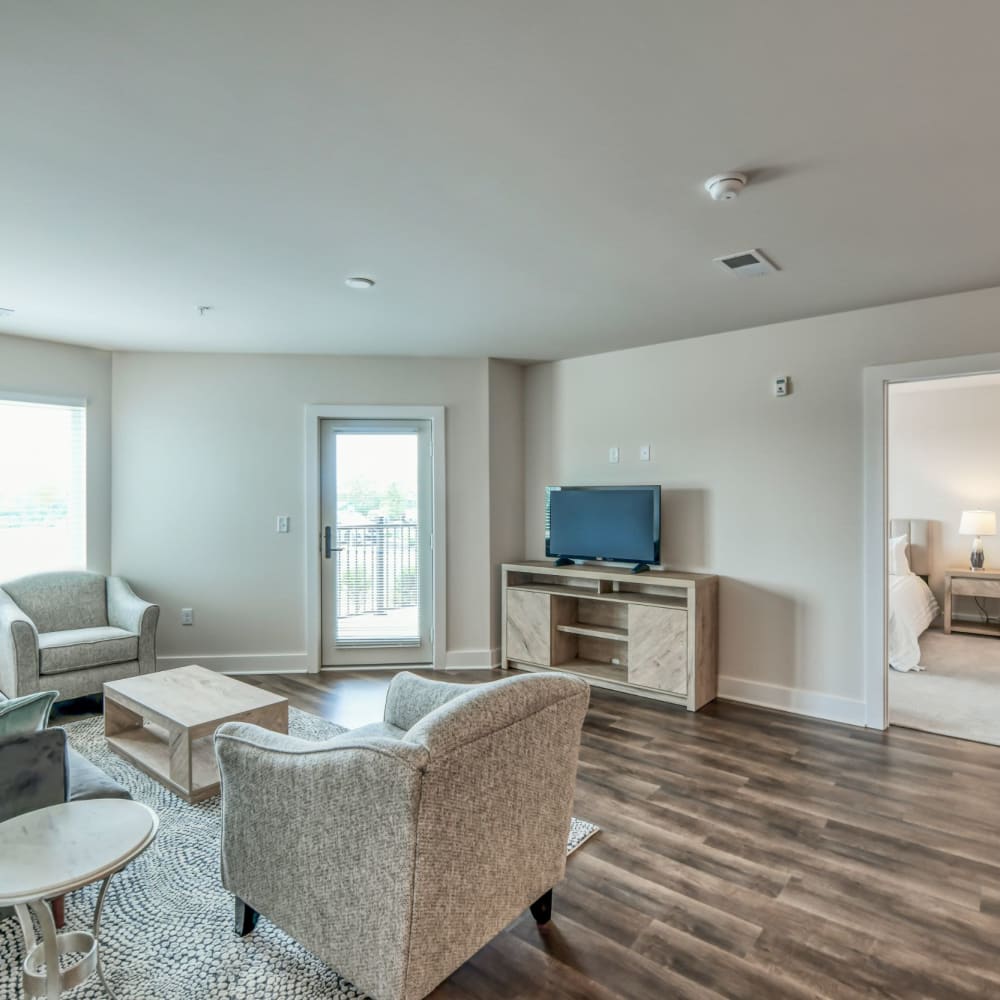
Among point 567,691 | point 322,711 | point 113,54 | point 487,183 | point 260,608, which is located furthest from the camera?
point 260,608

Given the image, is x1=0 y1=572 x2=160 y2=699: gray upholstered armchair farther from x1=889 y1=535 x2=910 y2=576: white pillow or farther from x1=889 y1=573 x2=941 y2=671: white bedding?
x1=889 y1=535 x2=910 y2=576: white pillow

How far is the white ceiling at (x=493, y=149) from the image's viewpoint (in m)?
1.40

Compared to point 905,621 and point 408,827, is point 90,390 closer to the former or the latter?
point 408,827

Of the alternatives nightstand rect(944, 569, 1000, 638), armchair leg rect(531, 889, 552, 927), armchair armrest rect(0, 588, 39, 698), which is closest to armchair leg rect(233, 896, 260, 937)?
armchair leg rect(531, 889, 552, 927)

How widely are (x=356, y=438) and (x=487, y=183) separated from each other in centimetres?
298

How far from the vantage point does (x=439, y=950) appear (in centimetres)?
150

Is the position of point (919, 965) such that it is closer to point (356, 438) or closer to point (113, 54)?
point (113, 54)

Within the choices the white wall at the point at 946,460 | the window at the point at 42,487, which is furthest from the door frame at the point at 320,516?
the white wall at the point at 946,460

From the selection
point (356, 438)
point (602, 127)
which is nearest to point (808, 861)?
point (602, 127)

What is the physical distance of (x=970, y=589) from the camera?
5750mm

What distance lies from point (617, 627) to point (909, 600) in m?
2.51

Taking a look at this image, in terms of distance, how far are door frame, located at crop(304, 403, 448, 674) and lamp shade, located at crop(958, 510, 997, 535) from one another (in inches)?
193

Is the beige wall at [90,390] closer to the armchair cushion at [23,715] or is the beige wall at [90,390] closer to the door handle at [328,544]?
the door handle at [328,544]

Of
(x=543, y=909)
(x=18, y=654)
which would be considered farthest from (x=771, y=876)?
(x=18, y=654)
